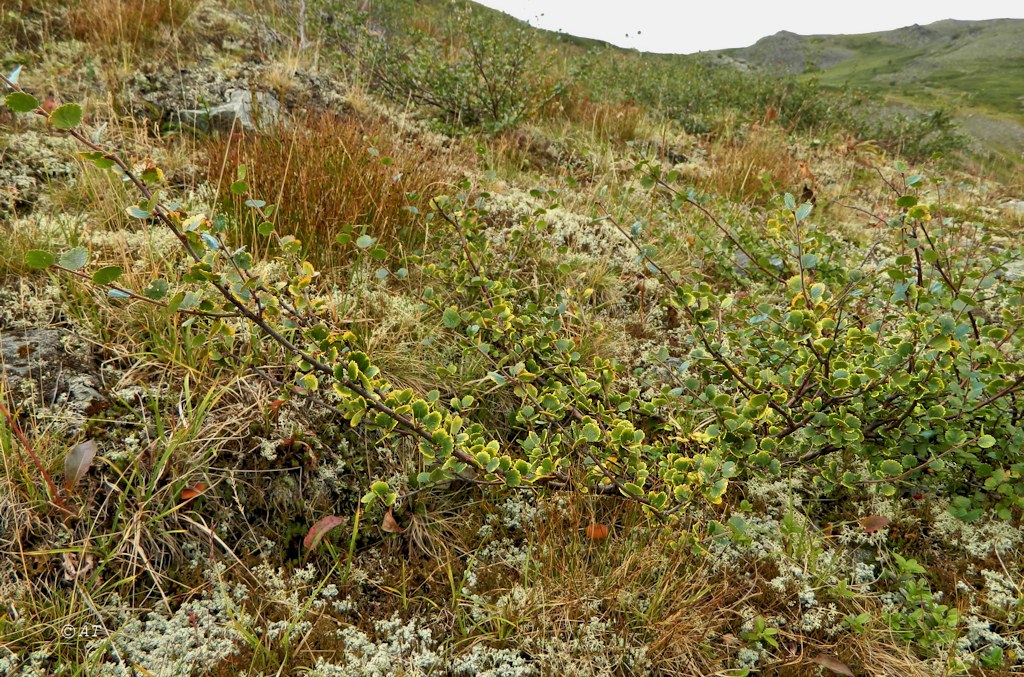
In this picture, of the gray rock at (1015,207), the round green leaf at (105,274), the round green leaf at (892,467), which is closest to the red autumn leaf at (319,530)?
the round green leaf at (105,274)

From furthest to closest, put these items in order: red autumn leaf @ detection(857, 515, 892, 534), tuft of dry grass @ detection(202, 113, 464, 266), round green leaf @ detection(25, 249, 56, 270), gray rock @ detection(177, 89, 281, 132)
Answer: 1. gray rock @ detection(177, 89, 281, 132)
2. tuft of dry grass @ detection(202, 113, 464, 266)
3. red autumn leaf @ detection(857, 515, 892, 534)
4. round green leaf @ detection(25, 249, 56, 270)

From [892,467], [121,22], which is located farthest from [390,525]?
[121,22]

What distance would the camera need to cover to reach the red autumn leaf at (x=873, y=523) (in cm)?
200

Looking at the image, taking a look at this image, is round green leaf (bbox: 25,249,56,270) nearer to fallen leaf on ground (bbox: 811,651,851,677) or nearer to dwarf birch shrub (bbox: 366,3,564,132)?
fallen leaf on ground (bbox: 811,651,851,677)

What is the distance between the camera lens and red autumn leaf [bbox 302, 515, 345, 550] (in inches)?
71.2

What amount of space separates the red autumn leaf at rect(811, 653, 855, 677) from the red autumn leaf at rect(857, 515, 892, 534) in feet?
1.85

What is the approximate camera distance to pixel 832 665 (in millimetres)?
1595

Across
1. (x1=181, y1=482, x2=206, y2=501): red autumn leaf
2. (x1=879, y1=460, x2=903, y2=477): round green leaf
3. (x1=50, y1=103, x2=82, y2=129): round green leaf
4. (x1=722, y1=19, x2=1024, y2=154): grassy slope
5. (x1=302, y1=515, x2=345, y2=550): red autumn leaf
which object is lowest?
(x1=302, y1=515, x2=345, y2=550): red autumn leaf

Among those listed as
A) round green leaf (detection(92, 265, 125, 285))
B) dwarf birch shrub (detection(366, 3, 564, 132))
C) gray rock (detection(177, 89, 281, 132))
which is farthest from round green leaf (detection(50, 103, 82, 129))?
dwarf birch shrub (detection(366, 3, 564, 132))

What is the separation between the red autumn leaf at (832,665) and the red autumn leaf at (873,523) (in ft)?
1.85

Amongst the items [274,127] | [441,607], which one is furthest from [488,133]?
[441,607]

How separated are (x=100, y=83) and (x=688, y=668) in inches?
212

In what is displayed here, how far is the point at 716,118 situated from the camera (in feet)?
25.1

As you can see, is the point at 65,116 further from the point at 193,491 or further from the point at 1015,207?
the point at 1015,207
